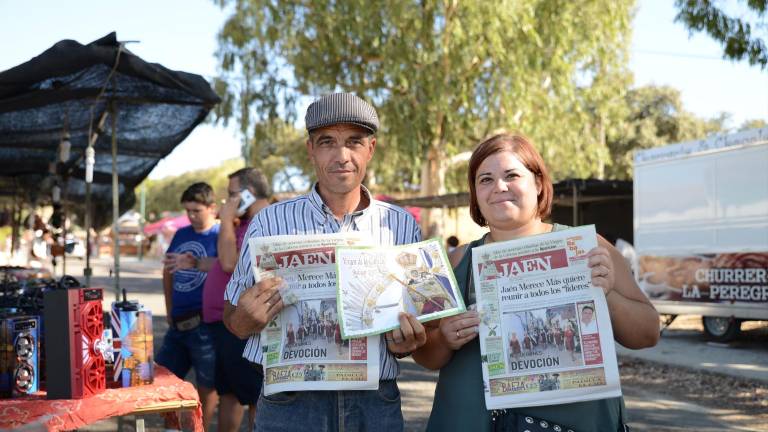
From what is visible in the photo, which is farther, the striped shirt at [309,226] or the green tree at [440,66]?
the green tree at [440,66]

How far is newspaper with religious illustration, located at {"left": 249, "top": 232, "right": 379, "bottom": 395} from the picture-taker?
2557mm

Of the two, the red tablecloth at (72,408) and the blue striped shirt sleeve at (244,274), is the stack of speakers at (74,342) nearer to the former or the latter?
the red tablecloth at (72,408)

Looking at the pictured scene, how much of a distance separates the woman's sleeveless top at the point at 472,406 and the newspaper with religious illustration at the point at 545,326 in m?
0.08

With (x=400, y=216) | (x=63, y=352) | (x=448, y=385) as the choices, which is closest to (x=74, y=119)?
(x=63, y=352)

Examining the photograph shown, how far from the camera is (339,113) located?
2.66 m

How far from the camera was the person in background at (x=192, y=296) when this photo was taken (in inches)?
217

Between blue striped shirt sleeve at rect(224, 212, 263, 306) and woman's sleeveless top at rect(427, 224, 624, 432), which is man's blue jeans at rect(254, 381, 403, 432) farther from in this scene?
blue striped shirt sleeve at rect(224, 212, 263, 306)

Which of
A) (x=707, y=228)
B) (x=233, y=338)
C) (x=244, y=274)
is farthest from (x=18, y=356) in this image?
(x=707, y=228)

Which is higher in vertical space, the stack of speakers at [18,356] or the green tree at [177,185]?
the green tree at [177,185]

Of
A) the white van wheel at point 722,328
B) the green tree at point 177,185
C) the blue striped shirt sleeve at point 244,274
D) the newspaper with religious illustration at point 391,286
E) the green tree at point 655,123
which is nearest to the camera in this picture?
the newspaper with religious illustration at point 391,286

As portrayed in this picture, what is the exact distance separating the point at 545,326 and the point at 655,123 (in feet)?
138

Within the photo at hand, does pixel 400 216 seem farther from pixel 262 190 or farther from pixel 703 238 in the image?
pixel 703 238

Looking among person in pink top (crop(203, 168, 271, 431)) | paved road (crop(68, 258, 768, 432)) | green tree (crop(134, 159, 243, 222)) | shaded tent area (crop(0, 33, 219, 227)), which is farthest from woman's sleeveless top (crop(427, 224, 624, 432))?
green tree (crop(134, 159, 243, 222))

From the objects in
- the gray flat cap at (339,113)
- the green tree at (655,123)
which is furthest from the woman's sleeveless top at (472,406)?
the green tree at (655,123)
